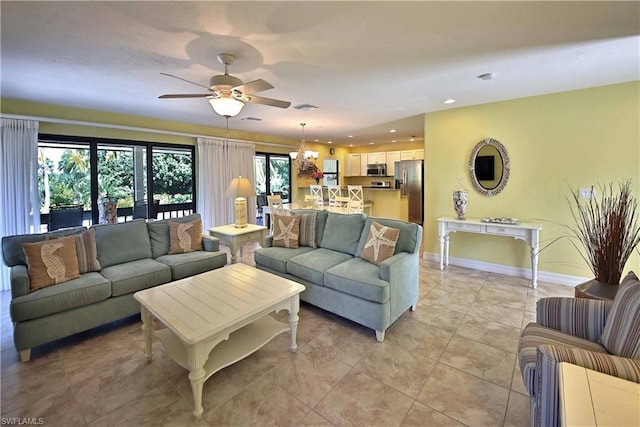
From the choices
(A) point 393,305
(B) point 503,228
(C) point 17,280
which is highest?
(B) point 503,228

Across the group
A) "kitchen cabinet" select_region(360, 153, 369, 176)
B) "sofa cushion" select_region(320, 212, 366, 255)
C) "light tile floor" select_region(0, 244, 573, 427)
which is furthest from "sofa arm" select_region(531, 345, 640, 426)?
"kitchen cabinet" select_region(360, 153, 369, 176)

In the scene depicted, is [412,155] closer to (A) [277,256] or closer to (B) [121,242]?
(A) [277,256]

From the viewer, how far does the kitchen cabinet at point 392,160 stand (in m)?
8.70

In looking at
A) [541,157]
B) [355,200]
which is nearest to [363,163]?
[355,200]

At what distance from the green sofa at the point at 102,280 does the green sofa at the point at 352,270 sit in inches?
37.9

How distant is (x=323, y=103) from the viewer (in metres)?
4.08

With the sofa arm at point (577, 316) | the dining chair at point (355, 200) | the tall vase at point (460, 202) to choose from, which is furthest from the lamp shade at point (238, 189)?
the sofa arm at point (577, 316)

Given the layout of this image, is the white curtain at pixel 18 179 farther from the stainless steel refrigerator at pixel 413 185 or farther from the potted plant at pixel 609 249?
the stainless steel refrigerator at pixel 413 185

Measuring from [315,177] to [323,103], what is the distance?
3671 millimetres

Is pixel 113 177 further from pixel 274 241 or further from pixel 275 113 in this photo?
pixel 274 241

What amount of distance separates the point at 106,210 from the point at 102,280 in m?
2.49

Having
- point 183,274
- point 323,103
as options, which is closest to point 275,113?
point 323,103

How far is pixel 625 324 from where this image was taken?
1425 mm

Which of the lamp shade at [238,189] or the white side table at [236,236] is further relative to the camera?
the lamp shade at [238,189]
